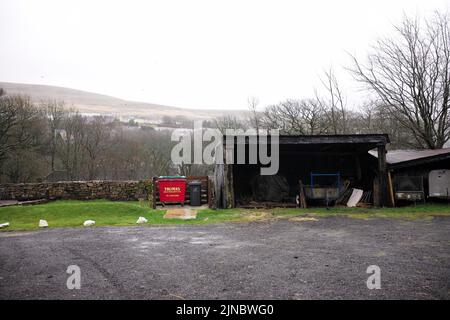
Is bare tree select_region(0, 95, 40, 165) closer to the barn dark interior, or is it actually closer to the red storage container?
the red storage container

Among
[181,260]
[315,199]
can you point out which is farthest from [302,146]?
[181,260]

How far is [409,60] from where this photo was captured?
22.4 m

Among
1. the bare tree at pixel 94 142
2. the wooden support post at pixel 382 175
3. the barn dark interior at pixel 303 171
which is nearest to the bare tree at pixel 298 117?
the barn dark interior at pixel 303 171

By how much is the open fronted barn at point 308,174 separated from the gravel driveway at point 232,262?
4527 mm

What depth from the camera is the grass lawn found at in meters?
10.9

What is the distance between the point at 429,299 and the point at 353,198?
36.5 feet

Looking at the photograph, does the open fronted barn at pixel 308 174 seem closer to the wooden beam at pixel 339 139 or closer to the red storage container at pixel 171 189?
the wooden beam at pixel 339 139

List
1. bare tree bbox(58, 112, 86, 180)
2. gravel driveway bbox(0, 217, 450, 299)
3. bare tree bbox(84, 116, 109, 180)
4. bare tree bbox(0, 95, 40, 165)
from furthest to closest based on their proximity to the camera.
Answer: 1. bare tree bbox(84, 116, 109, 180)
2. bare tree bbox(58, 112, 86, 180)
3. bare tree bbox(0, 95, 40, 165)
4. gravel driveway bbox(0, 217, 450, 299)

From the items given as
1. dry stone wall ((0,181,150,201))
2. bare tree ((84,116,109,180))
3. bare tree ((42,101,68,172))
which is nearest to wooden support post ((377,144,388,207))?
dry stone wall ((0,181,150,201))

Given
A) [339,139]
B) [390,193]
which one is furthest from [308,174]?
[390,193]

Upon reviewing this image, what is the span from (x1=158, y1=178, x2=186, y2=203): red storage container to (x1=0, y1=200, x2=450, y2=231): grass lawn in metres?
1.78

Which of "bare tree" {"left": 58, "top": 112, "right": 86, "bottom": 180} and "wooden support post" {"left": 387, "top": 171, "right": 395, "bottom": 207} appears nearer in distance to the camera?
"wooden support post" {"left": 387, "top": 171, "right": 395, "bottom": 207}

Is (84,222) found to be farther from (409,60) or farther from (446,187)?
(409,60)

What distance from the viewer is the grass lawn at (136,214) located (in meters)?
10.9
